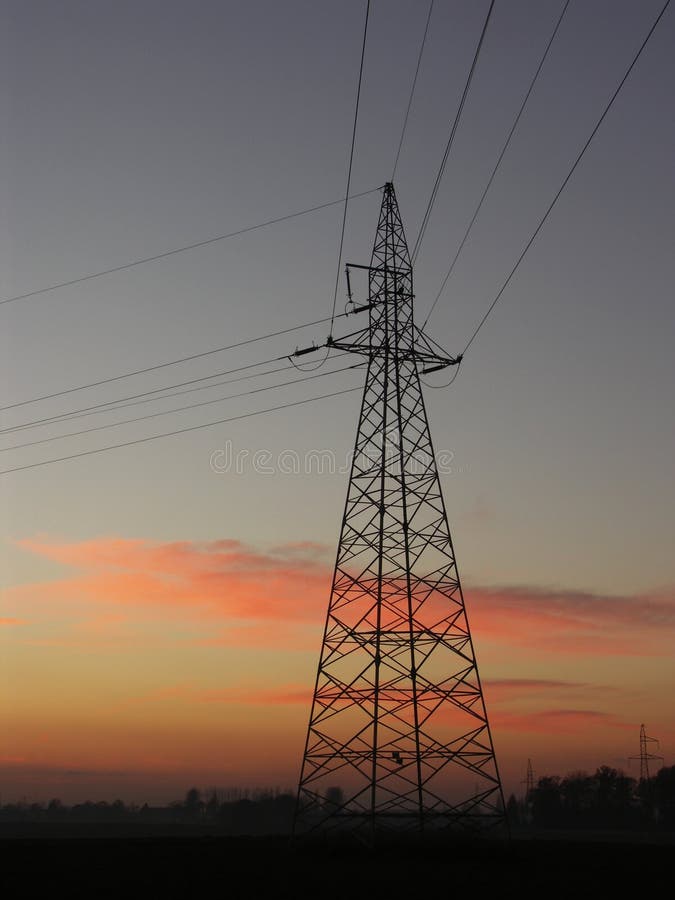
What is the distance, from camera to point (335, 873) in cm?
3184

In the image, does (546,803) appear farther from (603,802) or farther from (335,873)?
(335,873)

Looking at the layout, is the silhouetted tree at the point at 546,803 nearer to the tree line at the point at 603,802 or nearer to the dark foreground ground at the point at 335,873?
the tree line at the point at 603,802

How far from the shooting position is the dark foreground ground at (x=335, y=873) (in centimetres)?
2898

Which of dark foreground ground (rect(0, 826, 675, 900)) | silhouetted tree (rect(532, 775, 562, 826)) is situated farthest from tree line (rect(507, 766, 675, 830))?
dark foreground ground (rect(0, 826, 675, 900))

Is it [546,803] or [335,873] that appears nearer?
[335,873]

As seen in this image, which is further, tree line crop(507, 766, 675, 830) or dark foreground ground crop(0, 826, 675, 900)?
tree line crop(507, 766, 675, 830)

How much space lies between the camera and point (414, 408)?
40.1 metres

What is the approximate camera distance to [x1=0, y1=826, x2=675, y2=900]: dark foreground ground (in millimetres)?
28984

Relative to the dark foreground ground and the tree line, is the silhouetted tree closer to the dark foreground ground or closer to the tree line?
the tree line

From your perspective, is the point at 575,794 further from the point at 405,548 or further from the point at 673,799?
the point at 405,548

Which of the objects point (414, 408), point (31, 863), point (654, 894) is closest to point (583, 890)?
point (654, 894)

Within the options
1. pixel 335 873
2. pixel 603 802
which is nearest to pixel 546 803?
pixel 603 802

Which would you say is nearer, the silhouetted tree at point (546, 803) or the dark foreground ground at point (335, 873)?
the dark foreground ground at point (335, 873)

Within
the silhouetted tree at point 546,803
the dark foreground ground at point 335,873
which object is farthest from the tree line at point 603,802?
the dark foreground ground at point 335,873
